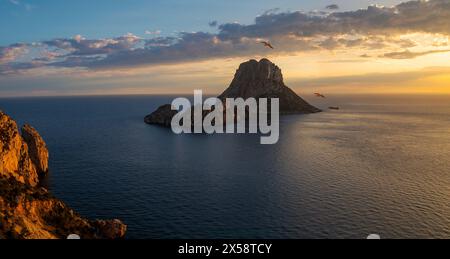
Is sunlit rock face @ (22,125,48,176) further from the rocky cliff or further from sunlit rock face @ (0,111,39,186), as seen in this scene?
the rocky cliff

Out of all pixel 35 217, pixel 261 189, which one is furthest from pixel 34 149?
pixel 261 189

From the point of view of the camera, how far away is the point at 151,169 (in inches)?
5094

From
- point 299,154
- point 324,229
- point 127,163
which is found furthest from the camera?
point 299,154

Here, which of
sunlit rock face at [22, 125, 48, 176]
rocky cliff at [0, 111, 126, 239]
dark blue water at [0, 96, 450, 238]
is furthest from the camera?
sunlit rock face at [22, 125, 48, 176]

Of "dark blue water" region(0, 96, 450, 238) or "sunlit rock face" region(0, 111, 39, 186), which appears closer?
"dark blue water" region(0, 96, 450, 238)

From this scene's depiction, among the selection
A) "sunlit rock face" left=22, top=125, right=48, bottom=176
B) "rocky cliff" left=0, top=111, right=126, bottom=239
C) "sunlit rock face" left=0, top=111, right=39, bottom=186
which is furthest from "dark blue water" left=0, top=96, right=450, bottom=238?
"sunlit rock face" left=0, top=111, right=39, bottom=186

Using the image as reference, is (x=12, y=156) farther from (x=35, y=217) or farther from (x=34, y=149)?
(x=34, y=149)

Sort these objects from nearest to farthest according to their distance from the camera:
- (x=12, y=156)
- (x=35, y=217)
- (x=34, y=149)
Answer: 1. (x=35, y=217)
2. (x=12, y=156)
3. (x=34, y=149)

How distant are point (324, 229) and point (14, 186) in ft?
187

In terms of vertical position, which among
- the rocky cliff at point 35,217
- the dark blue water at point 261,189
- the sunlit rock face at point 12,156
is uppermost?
the sunlit rock face at point 12,156

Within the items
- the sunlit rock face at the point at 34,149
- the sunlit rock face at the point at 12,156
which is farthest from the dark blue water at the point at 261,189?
the sunlit rock face at the point at 12,156

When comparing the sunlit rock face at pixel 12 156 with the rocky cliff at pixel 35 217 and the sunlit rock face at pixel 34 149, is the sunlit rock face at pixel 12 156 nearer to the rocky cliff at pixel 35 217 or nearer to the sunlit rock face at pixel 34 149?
the rocky cliff at pixel 35 217

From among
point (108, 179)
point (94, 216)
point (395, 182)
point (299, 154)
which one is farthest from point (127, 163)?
point (395, 182)
